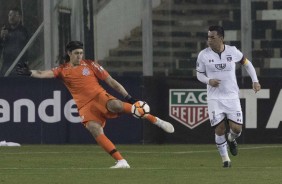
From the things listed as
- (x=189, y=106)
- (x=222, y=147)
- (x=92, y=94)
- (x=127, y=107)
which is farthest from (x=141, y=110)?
(x=189, y=106)

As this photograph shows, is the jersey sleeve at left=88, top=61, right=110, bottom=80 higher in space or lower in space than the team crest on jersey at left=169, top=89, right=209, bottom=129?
higher

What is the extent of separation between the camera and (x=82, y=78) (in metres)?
18.2

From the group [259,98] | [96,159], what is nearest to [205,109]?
[259,98]

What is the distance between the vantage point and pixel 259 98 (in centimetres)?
2433

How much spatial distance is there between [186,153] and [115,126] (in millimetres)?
3016

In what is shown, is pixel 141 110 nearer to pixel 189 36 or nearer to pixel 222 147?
pixel 222 147

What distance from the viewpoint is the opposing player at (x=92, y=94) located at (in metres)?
17.4

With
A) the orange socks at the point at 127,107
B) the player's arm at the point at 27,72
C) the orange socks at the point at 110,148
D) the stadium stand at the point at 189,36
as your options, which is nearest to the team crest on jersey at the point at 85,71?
the player's arm at the point at 27,72

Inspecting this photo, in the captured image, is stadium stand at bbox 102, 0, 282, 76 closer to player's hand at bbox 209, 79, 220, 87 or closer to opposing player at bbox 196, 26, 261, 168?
opposing player at bbox 196, 26, 261, 168

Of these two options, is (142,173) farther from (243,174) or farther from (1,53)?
(1,53)

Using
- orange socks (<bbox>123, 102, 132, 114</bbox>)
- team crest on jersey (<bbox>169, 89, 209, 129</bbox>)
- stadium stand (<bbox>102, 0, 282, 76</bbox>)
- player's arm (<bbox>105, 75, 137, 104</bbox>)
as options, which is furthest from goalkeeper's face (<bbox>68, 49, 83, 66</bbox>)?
stadium stand (<bbox>102, 0, 282, 76</bbox>)

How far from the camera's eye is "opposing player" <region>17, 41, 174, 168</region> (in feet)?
57.0

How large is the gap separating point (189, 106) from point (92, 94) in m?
6.78

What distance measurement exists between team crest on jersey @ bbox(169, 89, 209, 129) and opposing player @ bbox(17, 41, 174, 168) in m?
6.35
